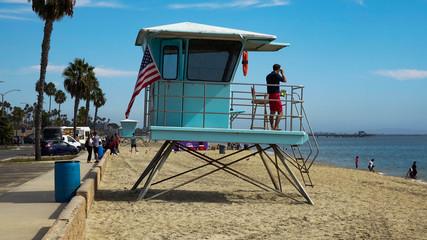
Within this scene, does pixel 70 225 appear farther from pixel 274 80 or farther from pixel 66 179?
pixel 274 80

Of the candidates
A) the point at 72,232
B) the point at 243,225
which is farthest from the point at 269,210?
the point at 72,232

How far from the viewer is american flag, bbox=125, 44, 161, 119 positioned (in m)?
11.7

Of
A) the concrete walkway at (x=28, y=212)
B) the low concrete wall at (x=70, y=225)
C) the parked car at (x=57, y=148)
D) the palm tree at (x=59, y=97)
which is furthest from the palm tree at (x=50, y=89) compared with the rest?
the low concrete wall at (x=70, y=225)

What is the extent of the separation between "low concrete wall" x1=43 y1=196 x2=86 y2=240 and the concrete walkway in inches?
27.9

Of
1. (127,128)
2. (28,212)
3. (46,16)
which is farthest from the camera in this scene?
(127,128)

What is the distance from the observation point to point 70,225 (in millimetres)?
6484

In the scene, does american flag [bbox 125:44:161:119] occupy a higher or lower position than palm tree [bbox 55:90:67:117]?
lower

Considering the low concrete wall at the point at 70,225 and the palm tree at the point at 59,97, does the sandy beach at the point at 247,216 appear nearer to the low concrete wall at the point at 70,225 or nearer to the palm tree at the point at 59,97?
the low concrete wall at the point at 70,225

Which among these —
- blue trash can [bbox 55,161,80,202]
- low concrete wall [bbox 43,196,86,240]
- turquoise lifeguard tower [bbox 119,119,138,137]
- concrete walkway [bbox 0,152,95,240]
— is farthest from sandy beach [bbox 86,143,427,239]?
turquoise lifeguard tower [bbox 119,119,138,137]

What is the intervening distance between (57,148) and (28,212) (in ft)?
97.0

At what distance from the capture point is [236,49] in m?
12.2

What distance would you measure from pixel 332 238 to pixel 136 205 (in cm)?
489

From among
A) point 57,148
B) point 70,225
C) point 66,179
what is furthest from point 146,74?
point 57,148

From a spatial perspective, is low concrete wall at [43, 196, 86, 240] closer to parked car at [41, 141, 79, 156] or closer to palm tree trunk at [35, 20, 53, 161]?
palm tree trunk at [35, 20, 53, 161]
